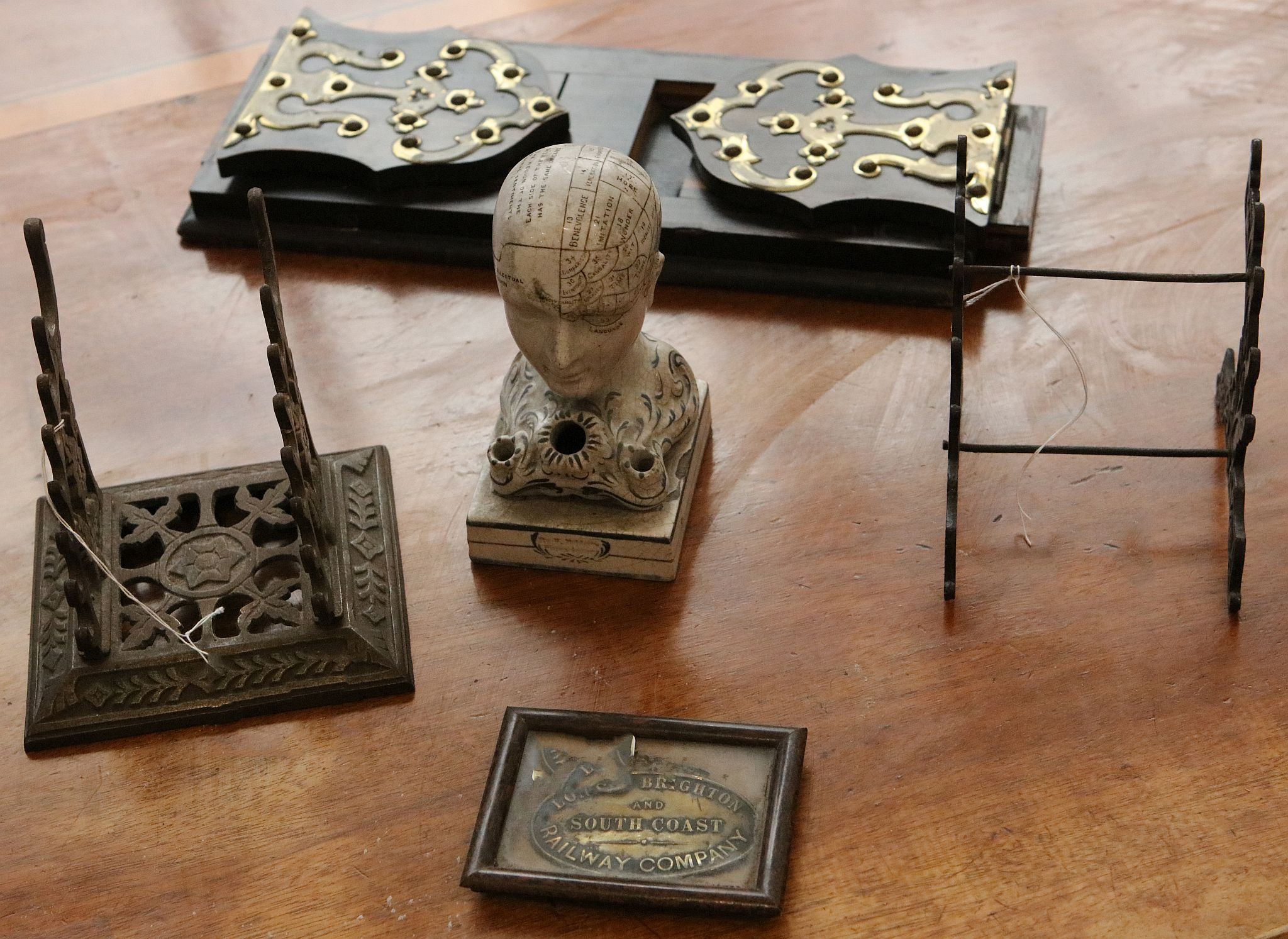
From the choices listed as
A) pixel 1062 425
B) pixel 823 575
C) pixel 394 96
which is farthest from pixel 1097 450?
pixel 394 96

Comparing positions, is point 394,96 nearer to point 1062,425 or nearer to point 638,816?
point 1062,425

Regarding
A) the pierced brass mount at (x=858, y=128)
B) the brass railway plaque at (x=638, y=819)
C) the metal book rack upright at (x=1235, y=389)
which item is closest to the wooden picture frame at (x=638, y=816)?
the brass railway plaque at (x=638, y=819)

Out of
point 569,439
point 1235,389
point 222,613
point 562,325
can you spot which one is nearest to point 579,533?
point 569,439

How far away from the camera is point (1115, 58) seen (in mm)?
1932

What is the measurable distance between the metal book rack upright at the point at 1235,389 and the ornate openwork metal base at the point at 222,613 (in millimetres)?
500

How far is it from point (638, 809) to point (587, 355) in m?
0.36

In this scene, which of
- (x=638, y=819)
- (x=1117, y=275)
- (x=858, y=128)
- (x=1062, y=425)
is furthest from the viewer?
(x=858, y=128)

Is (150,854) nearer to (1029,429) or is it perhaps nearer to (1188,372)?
(1029,429)

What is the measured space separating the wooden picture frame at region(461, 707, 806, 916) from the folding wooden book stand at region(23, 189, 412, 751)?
17 centimetres

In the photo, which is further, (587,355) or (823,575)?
(823,575)

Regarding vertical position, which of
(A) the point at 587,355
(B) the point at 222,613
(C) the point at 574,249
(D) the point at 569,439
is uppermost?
(C) the point at 574,249

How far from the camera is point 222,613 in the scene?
1.38 meters

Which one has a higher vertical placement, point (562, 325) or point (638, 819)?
point (562, 325)

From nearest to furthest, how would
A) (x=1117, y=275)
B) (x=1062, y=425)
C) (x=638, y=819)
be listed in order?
(x=638, y=819), (x=1117, y=275), (x=1062, y=425)
